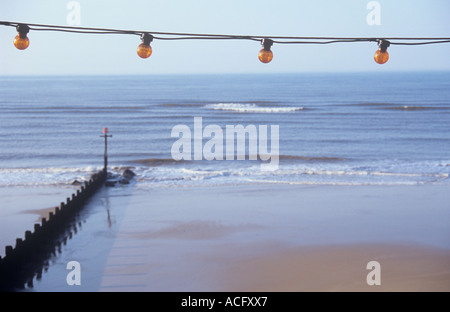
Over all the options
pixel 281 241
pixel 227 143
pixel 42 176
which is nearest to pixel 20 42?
pixel 281 241

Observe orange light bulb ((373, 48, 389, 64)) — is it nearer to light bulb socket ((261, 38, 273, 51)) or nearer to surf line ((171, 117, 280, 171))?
light bulb socket ((261, 38, 273, 51))

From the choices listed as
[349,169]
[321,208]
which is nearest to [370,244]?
[321,208]

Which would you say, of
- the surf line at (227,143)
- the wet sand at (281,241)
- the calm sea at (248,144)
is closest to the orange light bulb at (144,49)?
the wet sand at (281,241)

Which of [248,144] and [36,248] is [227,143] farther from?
[36,248]

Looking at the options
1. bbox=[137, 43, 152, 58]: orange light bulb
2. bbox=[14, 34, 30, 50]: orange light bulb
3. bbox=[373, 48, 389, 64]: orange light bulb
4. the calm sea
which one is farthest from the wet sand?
bbox=[14, 34, 30, 50]: orange light bulb

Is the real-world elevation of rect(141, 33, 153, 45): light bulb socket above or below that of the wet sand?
above

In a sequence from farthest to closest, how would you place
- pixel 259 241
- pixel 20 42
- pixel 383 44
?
pixel 259 241 < pixel 383 44 < pixel 20 42
